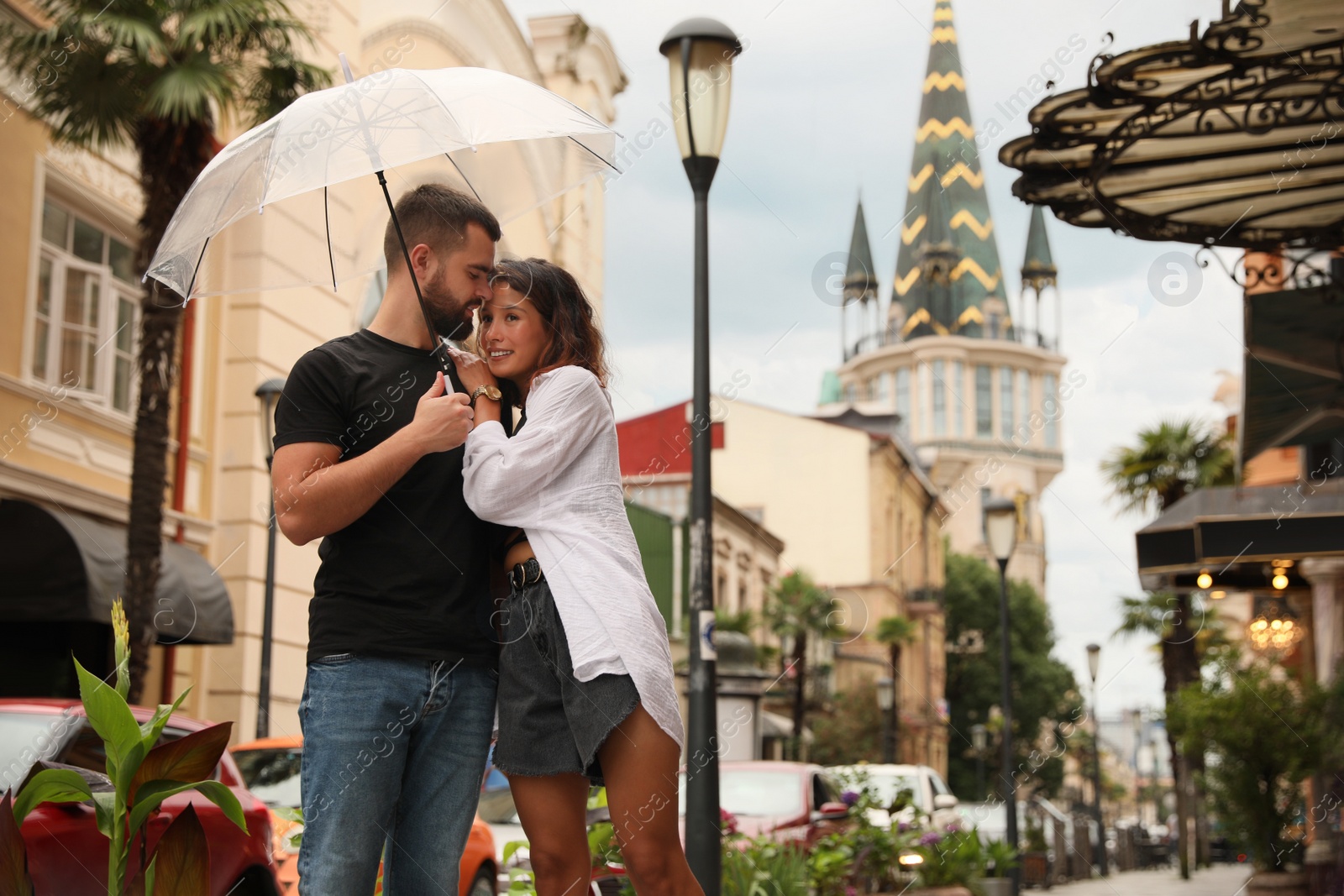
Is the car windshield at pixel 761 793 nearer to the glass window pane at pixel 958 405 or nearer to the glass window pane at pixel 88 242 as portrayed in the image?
the glass window pane at pixel 88 242

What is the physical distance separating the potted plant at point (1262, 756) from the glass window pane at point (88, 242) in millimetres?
13516

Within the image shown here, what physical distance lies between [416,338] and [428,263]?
0.17 m

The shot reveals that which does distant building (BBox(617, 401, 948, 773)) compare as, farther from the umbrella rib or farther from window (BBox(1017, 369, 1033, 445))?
the umbrella rib

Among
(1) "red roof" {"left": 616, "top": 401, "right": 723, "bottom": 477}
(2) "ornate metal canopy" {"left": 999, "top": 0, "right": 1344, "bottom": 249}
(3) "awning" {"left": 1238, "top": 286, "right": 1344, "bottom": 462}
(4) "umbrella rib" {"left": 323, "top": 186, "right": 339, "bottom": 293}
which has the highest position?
(1) "red roof" {"left": 616, "top": 401, "right": 723, "bottom": 477}

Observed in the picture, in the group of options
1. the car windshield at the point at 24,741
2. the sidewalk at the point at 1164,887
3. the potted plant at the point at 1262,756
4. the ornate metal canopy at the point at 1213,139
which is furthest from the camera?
the sidewalk at the point at 1164,887

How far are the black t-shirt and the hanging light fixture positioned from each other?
18.5m

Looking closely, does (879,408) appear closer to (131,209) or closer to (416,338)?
(131,209)

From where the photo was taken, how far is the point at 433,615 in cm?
277

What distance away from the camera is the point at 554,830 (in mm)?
2842

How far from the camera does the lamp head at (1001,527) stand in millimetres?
16703

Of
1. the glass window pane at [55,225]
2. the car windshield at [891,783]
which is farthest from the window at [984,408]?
the glass window pane at [55,225]

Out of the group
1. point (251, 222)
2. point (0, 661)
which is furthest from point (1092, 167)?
point (0, 661)

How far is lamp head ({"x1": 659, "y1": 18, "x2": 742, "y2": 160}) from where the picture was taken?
7.61 m

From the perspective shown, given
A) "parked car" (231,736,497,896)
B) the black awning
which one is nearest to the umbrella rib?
"parked car" (231,736,497,896)
